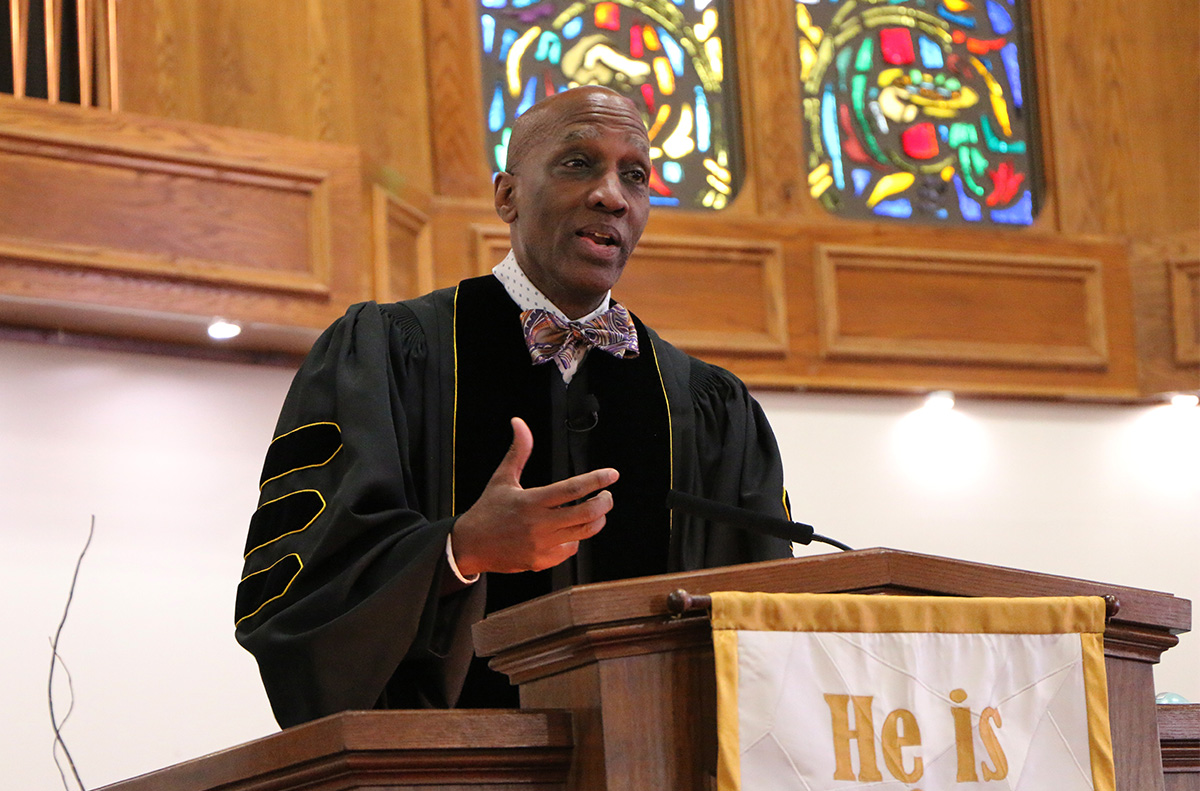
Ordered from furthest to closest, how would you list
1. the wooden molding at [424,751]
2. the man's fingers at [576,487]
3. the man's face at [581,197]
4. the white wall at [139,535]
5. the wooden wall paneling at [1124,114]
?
the wooden wall paneling at [1124,114] < the white wall at [139,535] < the man's face at [581,197] < the man's fingers at [576,487] < the wooden molding at [424,751]

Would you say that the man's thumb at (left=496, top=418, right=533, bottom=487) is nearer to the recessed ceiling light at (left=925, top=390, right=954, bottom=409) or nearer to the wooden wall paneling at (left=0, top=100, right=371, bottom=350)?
the wooden wall paneling at (left=0, top=100, right=371, bottom=350)

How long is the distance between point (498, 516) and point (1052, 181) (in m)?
5.73

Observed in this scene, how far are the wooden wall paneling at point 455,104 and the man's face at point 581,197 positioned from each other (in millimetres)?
3461

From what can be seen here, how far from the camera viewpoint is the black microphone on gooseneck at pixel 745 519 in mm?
1923

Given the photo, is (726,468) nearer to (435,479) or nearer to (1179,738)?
(435,479)

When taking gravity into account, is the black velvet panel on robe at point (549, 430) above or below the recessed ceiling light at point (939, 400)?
below

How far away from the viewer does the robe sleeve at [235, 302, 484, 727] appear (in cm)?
214

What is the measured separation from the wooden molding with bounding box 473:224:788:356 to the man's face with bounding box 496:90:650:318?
11.0 ft

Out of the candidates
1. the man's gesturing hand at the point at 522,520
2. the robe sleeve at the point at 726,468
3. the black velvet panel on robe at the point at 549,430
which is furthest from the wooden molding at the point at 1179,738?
the black velvet panel on robe at the point at 549,430

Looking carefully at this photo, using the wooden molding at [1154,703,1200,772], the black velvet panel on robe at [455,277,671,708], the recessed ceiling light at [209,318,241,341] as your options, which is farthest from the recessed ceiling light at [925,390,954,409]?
the wooden molding at [1154,703,1200,772]

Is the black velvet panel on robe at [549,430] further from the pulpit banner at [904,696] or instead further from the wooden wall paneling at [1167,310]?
the wooden wall paneling at [1167,310]

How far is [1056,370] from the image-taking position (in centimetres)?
682

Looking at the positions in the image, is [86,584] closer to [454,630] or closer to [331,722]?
[454,630]

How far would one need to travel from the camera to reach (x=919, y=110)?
282 inches
